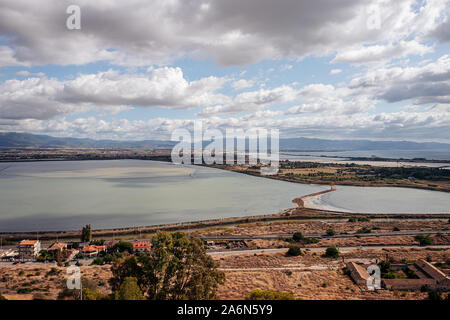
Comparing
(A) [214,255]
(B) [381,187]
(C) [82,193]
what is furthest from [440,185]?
(C) [82,193]

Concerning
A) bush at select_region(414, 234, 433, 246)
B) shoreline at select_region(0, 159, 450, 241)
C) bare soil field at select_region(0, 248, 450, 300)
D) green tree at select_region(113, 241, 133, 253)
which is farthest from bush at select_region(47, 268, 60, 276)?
bush at select_region(414, 234, 433, 246)

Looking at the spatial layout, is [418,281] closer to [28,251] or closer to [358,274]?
[358,274]

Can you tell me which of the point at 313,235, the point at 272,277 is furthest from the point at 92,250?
the point at 313,235

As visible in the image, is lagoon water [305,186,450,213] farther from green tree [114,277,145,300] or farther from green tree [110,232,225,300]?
green tree [114,277,145,300]

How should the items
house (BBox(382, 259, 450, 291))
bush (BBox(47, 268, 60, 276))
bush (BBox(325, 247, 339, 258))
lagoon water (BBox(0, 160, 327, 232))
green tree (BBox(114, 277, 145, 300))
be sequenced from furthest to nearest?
lagoon water (BBox(0, 160, 327, 232)) → bush (BBox(325, 247, 339, 258)) → bush (BBox(47, 268, 60, 276)) → house (BBox(382, 259, 450, 291)) → green tree (BBox(114, 277, 145, 300))

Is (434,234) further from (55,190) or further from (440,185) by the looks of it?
(55,190)
